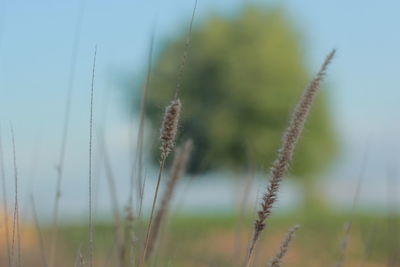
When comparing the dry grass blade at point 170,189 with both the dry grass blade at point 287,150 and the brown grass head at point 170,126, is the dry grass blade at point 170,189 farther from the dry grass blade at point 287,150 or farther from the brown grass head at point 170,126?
the dry grass blade at point 287,150

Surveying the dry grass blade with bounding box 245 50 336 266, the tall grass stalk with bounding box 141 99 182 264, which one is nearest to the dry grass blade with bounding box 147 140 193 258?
the tall grass stalk with bounding box 141 99 182 264

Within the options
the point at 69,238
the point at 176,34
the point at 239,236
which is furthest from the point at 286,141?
the point at 176,34

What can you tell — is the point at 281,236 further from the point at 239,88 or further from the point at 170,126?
the point at 170,126

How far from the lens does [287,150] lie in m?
1.47

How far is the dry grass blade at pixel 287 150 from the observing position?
4.79 ft

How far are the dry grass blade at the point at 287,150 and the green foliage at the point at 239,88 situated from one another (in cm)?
2199

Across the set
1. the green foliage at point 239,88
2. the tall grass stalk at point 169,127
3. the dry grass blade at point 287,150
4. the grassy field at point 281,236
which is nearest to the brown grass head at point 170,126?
the tall grass stalk at point 169,127

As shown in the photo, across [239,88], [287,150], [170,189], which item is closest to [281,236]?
[239,88]

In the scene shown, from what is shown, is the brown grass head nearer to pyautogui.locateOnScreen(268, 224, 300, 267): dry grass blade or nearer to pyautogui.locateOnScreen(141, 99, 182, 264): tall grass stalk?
pyautogui.locateOnScreen(141, 99, 182, 264): tall grass stalk

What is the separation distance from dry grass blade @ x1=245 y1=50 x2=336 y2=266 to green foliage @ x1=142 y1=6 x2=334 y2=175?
22.0 m

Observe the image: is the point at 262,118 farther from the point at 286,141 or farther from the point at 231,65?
the point at 286,141

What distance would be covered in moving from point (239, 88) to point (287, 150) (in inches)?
911

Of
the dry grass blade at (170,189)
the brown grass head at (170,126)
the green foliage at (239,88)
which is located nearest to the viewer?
the brown grass head at (170,126)

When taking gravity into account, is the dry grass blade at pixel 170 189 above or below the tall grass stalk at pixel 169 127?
below
